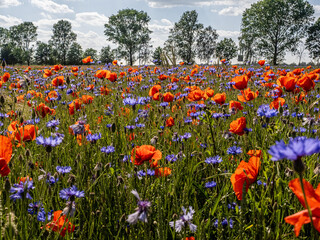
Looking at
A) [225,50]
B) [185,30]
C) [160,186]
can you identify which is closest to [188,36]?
[185,30]

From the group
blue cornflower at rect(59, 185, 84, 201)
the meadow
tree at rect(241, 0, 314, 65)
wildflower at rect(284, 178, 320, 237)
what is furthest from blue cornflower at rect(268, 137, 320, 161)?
tree at rect(241, 0, 314, 65)

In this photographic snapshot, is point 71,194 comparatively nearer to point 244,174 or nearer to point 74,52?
point 244,174

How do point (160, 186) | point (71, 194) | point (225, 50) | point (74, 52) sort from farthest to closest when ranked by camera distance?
point (74, 52)
point (225, 50)
point (160, 186)
point (71, 194)

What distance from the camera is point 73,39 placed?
238ft

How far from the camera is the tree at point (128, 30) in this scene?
57162 millimetres

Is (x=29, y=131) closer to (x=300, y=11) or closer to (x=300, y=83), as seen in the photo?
(x=300, y=83)

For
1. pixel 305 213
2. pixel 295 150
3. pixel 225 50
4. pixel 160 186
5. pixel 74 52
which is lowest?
pixel 160 186

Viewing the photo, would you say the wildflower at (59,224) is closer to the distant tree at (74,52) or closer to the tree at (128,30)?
the tree at (128,30)

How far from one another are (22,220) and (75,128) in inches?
25.9

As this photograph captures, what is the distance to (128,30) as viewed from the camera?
58031 mm

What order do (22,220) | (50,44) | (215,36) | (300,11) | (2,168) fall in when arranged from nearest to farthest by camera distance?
(2,168)
(22,220)
(300,11)
(215,36)
(50,44)

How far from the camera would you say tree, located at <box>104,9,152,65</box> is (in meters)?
57.2

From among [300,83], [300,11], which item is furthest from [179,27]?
[300,83]

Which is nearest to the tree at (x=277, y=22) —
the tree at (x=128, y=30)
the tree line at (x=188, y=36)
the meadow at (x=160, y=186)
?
the tree line at (x=188, y=36)
